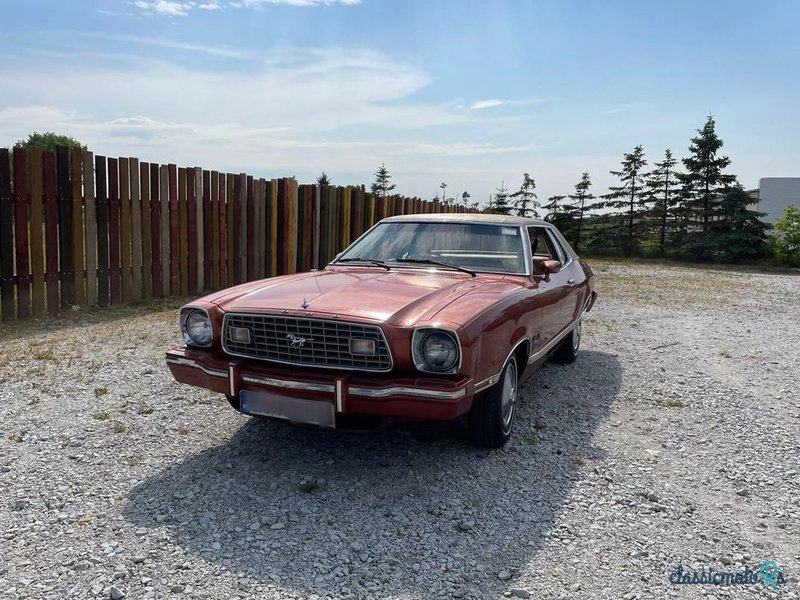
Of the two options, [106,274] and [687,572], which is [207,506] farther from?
[106,274]

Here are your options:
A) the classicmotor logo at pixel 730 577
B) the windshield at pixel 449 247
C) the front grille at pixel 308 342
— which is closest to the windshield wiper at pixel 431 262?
the windshield at pixel 449 247

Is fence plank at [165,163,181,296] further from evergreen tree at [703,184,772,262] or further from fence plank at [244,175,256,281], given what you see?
evergreen tree at [703,184,772,262]

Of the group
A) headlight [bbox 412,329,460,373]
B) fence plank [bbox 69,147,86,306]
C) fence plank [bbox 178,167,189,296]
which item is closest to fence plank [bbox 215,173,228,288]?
fence plank [bbox 178,167,189,296]

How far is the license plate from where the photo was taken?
332 cm

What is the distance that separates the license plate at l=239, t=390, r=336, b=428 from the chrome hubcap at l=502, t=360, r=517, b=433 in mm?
1155

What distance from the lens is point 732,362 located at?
22.0ft

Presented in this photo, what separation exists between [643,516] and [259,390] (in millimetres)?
2129

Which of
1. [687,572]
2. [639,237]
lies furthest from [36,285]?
[639,237]

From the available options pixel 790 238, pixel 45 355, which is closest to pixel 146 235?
pixel 45 355

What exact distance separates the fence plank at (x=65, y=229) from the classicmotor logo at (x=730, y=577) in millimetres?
7974

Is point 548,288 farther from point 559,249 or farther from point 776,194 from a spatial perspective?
point 776,194

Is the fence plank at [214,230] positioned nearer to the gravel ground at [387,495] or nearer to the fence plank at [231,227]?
the fence plank at [231,227]

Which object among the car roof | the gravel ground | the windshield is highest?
the car roof

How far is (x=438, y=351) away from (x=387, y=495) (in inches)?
32.4
